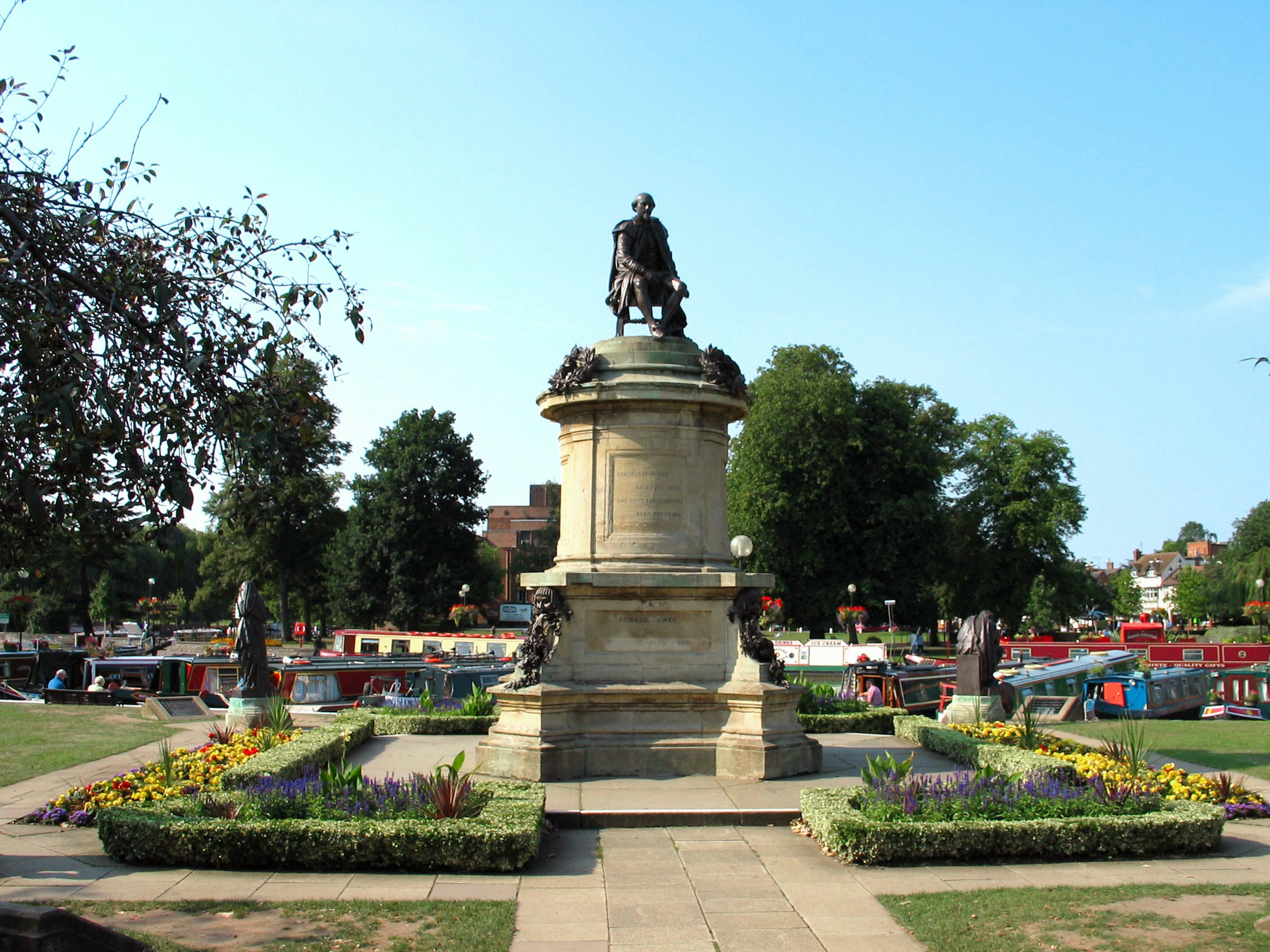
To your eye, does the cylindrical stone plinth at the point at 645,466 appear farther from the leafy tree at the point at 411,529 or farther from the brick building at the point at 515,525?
the brick building at the point at 515,525

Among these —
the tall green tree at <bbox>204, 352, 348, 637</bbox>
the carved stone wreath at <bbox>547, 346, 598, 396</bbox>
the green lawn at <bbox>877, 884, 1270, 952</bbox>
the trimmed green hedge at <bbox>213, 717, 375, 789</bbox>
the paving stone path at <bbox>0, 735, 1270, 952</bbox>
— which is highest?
Result: the carved stone wreath at <bbox>547, 346, 598, 396</bbox>

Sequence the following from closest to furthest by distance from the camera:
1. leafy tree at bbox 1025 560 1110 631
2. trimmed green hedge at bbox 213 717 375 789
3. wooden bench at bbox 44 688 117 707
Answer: trimmed green hedge at bbox 213 717 375 789
wooden bench at bbox 44 688 117 707
leafy tree at bbox 1025 560 1110 631

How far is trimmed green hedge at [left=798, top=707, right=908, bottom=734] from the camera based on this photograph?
671 inches

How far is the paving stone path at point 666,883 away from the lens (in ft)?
23.6

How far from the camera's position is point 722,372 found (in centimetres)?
1366

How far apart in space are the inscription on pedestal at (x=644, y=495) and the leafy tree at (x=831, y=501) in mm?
35434

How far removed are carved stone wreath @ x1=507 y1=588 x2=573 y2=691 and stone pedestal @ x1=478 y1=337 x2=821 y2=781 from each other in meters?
0.07

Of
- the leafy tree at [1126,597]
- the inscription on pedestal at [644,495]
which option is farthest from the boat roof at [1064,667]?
the leafy tree at [1126,597]

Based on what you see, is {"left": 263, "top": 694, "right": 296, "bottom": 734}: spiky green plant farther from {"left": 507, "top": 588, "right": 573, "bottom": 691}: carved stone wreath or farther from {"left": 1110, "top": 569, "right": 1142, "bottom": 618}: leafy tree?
{"left": 1110, "top": 569, "right": 1142, "bottom": 618}: leafy tree

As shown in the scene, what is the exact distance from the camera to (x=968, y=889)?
321 inches

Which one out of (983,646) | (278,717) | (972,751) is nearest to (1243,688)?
(983,646)

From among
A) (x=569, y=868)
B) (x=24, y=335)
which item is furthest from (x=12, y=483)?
(x=569, y=868)

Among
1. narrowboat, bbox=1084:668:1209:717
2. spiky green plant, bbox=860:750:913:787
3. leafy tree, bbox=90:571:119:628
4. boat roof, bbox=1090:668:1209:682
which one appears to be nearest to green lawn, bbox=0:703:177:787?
spiky green plant, bbox=860:750:913:787

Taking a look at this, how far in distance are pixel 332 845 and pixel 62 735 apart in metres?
13.3
